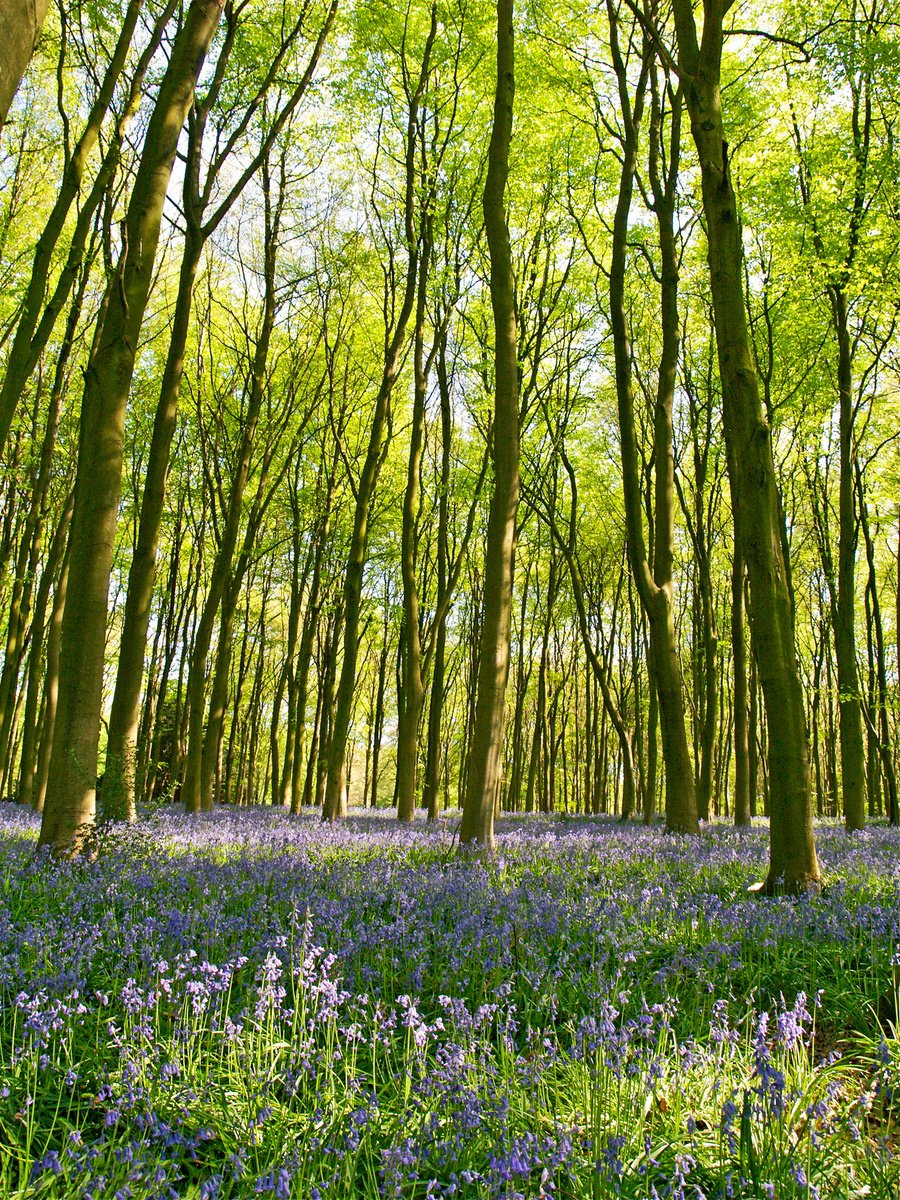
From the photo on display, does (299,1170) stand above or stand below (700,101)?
below

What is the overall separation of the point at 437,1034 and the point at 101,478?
19.5ft

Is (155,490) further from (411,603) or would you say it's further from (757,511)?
(757,511)

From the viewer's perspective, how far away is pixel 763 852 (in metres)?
9.10

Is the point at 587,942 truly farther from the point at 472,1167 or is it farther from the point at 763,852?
the point at 763,852

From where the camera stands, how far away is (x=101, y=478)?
23.8 feet

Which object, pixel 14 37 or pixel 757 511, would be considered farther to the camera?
pixel 757 511

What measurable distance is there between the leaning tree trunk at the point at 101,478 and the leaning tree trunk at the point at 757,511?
5.13 m

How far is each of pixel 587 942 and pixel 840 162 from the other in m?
14.4

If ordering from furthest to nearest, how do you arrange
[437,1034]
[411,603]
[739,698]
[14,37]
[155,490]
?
[739,698] < [411,603] < [155,490] < [437,1034] < [14,37]

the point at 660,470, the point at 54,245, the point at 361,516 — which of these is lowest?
the point at 361,516

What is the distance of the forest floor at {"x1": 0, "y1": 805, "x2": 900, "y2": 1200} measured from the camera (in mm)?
2285

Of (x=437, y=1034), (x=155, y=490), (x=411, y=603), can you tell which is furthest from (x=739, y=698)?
(x=437, y=1034)

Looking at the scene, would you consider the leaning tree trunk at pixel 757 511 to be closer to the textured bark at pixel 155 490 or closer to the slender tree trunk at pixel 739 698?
the textured bark at pixel 155 490

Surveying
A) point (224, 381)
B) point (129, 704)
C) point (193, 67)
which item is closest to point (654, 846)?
point (129, 704)
